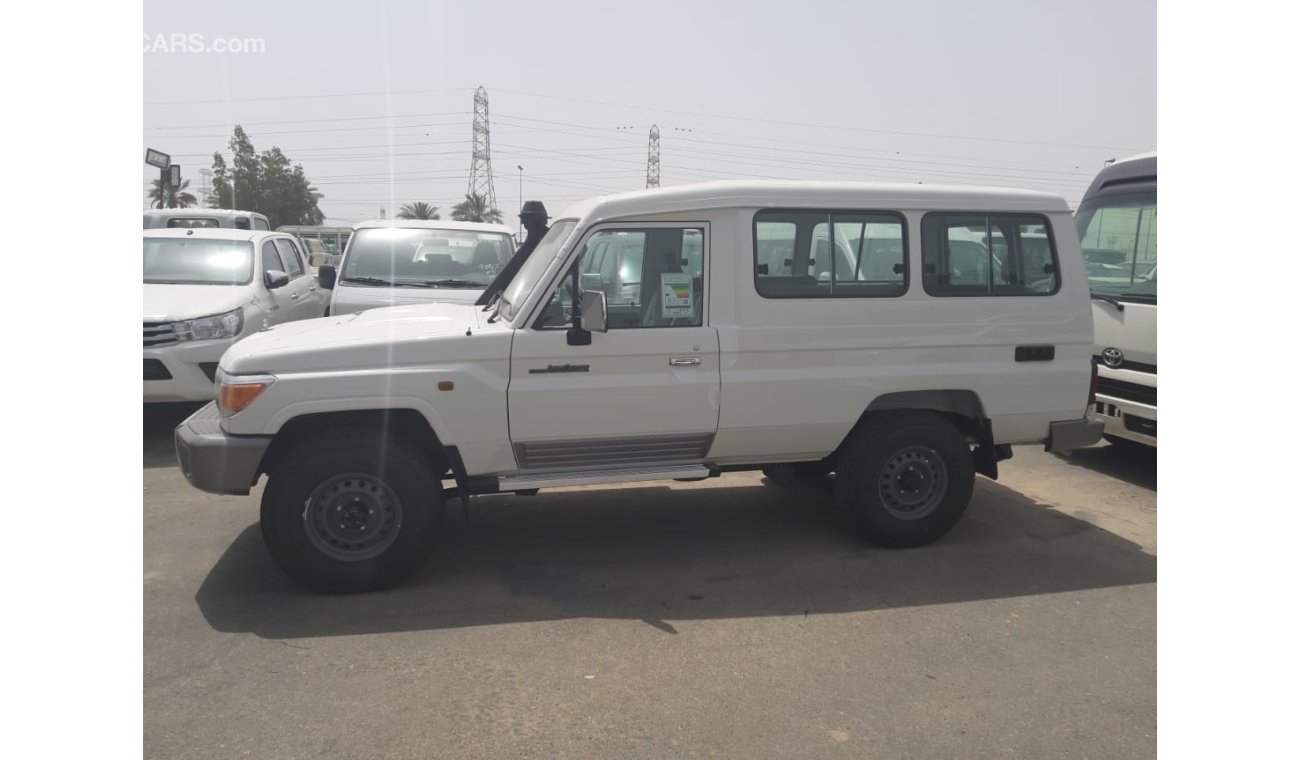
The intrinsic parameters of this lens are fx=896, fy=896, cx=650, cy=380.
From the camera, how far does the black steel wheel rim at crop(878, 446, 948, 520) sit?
5359 mm

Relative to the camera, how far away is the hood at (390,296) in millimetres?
8773

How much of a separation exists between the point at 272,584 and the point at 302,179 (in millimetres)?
44785

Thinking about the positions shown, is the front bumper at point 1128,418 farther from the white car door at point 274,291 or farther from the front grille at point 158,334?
the white car door at point 274,291

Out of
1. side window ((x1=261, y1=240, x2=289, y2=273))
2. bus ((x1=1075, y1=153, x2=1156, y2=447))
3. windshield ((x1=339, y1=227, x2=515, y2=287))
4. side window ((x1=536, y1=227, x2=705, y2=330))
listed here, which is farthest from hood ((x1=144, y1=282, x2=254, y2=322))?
bus ((x1=1075, y1=153, x2=1156, y2=447))

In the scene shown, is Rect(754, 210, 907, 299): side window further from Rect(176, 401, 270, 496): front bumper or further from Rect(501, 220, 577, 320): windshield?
Rect(176, 401, 270, 496): front bumper

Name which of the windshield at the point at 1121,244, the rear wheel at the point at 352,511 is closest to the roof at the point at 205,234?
the rear wheel at the point at 352,511

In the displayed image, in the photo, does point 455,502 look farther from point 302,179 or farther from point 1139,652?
point 302,179

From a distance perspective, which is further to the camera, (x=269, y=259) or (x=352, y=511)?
(x=269, y=259)

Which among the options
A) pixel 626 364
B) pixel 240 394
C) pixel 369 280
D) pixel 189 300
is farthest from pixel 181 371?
pixel 626 364

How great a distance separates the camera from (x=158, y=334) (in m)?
7.67

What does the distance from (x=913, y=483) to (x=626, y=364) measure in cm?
194

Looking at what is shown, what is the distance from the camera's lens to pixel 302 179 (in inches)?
1784

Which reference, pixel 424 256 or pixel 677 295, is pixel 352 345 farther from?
pixel 424 256

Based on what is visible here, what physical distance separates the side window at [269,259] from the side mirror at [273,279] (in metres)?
0.10
